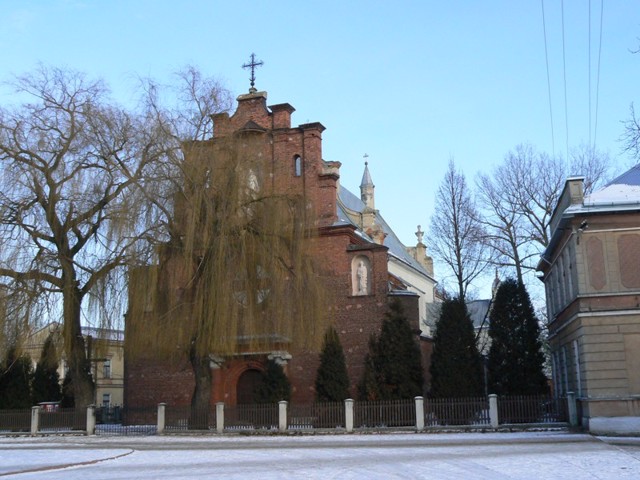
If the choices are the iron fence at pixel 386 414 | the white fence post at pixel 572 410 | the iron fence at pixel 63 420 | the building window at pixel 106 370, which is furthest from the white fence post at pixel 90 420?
the building window at pixel 106 370

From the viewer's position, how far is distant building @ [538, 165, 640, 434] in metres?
21.1

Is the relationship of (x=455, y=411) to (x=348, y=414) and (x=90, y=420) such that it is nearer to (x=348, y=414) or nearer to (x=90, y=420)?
(x=348, y=414)

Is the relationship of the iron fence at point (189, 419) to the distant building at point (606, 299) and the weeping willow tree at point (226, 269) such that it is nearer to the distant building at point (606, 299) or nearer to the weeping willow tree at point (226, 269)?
the weeping willow tree at point (226, 269)

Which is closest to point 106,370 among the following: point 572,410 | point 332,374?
point 332,374

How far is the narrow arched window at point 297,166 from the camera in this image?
33.2m

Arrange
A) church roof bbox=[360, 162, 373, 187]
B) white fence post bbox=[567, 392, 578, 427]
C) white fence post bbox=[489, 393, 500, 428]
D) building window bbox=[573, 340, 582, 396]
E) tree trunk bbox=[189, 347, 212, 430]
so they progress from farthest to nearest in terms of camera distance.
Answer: church roof bbox=[360, 162, 373, 187] < tree trunk bbox=[189, 347, 212, 430] < white fence post bbox=[489, 393, 500, 428] < white fence post bbox=[567, 392, 578, 427] < building window bbox=[573, 340, 582, 396]

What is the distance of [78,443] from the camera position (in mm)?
23844

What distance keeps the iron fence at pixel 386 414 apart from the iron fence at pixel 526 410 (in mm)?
3444

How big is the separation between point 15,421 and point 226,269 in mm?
12669

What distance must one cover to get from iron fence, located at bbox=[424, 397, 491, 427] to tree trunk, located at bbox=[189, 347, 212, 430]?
27.3ft

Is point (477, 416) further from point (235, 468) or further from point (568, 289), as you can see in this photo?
point (235, 468)

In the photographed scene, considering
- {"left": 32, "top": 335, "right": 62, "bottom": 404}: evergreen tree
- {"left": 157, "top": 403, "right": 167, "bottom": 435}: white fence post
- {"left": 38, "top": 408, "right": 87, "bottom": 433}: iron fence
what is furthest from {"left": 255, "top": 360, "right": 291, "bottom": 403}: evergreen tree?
{"left": 32, "top": 335, "right": 62, "bottom": 404}: evergreen tree

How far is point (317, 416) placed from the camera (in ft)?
89.7

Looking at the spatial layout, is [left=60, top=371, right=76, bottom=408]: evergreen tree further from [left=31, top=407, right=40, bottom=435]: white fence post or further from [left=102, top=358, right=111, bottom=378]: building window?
[left=102, top=358, right=111, bottom=378]: building window
